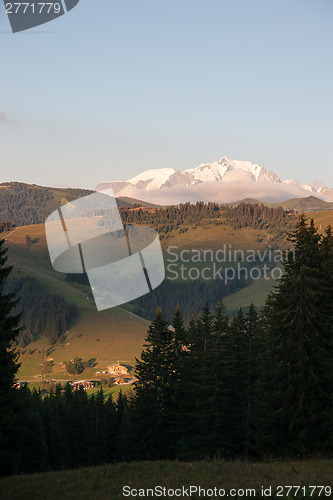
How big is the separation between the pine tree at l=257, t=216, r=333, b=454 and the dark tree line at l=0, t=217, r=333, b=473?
0.07 metres

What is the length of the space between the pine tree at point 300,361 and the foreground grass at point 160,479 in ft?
24.6

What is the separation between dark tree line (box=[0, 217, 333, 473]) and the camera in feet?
98.8

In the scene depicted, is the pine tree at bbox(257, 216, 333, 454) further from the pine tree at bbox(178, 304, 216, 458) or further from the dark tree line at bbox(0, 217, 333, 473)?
the pine tree at bbox(178, 304, 216, 458)

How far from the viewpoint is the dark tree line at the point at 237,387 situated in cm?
3011

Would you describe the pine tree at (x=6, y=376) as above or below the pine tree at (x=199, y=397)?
above

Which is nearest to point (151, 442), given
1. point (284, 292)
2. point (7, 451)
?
point (7, 451)

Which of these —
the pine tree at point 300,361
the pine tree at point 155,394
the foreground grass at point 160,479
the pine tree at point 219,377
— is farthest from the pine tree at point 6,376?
the pine tree at point 155,394

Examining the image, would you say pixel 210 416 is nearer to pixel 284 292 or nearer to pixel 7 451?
pixel 284 292

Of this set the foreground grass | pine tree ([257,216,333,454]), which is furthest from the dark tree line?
the foreground grass

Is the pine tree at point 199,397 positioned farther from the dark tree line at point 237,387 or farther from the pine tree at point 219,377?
the pine tree at point 219,377

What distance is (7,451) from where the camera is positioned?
2945 cm

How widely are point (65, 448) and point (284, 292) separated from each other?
5620 centimetres

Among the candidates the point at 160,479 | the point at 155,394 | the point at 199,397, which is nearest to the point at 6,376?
the point at 160,479

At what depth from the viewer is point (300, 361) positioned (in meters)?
30.0
